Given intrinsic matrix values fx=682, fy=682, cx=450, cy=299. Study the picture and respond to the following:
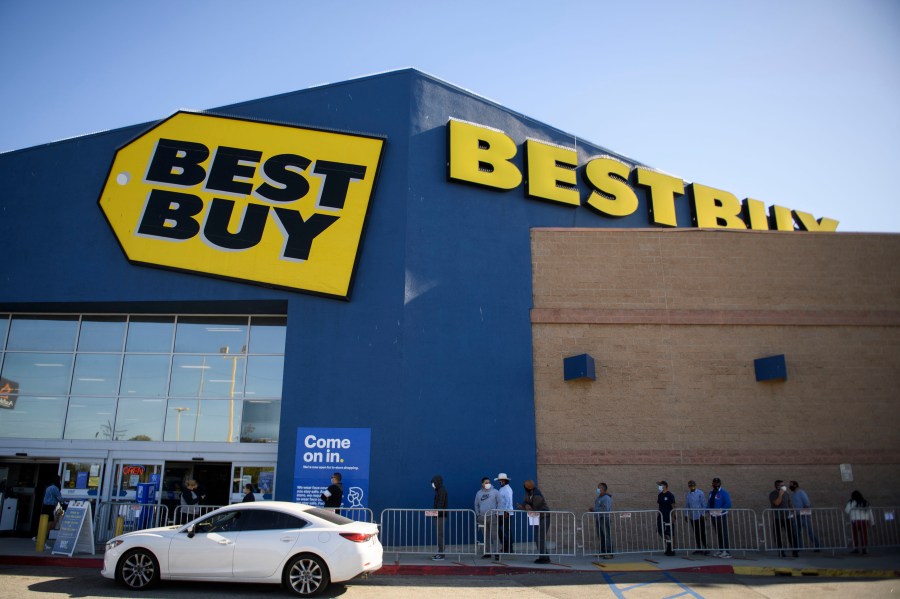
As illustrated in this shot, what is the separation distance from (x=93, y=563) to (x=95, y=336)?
747 centimetres

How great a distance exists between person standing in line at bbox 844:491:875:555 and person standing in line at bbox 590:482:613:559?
18.9 feet

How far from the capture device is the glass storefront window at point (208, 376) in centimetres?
1806

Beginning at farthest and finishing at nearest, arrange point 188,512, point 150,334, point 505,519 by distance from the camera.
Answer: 1. point 150,334
2. point 188,512
3. point 505,519

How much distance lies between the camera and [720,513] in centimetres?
1506

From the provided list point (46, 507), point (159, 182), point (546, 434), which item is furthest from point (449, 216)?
point (46, 507)

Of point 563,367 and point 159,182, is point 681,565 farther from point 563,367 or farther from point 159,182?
point 159,182

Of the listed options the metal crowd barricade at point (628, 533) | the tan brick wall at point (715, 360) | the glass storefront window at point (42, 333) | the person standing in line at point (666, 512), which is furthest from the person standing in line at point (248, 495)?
the person standing in line at point (666, 512)

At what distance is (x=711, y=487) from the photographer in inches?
683

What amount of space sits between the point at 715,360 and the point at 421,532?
Answer: 896 cm

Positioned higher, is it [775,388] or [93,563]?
[775,388]

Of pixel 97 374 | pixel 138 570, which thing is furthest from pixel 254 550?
pixel 97 374

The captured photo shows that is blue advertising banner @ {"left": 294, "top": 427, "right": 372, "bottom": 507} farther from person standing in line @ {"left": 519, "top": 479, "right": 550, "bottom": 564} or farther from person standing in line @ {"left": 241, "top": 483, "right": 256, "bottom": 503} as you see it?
person standing in line @ {"left": 519, "top": 479, "right": 550, "bottom": 564}

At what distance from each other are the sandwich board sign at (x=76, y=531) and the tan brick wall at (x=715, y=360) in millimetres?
10326

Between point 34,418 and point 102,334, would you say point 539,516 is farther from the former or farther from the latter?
point 34,418
